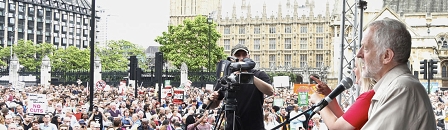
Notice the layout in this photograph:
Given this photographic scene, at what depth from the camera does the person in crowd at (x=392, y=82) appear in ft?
7.80

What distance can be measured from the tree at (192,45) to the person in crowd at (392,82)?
194ft

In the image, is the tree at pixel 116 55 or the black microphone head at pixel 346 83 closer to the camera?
the black microphone head at pixel 346 83

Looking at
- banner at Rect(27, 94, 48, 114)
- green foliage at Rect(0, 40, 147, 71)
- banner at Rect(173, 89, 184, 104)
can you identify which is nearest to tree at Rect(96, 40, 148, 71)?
green foliage at Rect(0, 40, 147, 71)

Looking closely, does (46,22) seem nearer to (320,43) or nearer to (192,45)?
(192,45)

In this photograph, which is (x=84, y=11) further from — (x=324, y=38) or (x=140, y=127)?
(x=140, y=127)

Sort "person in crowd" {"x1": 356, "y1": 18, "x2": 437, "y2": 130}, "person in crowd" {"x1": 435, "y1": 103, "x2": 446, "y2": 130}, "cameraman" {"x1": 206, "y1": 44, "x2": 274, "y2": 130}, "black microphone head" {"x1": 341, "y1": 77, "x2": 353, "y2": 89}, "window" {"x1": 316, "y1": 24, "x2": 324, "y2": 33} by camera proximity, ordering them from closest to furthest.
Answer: "person in crowd" {"x1": 356, "y1": 18, "x2": 437, "y2": 130} < "black microphone head" {"x1": 341, "y1": 77, "x2": 353, "y2": 89} < "cameraman" {"x1": 206, "y1": 44, "x2": 274, "y2": 130} < "person in crowd" {"x1": 435, "y1": 103, "x2": 446, "y2": 130} < "window" {"x1": 316, "y1": 24, "x2": 324, "y2": 33}

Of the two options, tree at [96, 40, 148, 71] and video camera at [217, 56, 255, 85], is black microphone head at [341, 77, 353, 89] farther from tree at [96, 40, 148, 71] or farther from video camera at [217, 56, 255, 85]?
tree at [96, 40, 148, 71]

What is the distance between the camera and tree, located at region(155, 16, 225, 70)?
62.5 metres

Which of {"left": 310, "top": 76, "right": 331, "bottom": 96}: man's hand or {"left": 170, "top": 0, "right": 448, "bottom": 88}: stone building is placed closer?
{"left": 310, "top": 76, "right": 331, "bottom": 96}: man's hand

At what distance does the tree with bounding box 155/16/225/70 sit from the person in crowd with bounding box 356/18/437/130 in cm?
5908

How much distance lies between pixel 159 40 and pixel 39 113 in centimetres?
5207

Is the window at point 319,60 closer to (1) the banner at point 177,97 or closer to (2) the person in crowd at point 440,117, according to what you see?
(2) the person in crowd at point 440,117

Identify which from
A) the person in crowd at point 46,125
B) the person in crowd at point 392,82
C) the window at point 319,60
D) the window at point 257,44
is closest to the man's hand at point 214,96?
the person in crowd at point 392,82

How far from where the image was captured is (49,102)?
16375mm
